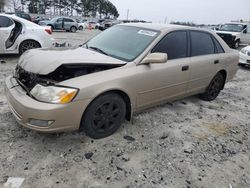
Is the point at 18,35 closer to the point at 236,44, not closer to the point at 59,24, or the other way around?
the point at 236,44

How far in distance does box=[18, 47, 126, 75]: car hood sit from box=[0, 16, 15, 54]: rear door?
4.28 metres

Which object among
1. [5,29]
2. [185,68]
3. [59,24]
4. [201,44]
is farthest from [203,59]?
[59,24]

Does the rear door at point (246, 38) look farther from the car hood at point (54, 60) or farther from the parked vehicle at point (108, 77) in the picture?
the car hood at point (54, 60)

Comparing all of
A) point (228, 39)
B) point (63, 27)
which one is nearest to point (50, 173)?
point (228, 39)

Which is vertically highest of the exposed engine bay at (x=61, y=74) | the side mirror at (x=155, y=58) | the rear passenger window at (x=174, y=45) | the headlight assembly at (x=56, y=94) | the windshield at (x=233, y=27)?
the windshield at (x=233, y=27)

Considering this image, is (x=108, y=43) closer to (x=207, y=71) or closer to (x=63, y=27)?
(x=207, y=71)

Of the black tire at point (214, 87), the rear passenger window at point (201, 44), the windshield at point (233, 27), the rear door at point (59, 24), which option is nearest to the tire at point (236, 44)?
the windshield at point (233, 27)

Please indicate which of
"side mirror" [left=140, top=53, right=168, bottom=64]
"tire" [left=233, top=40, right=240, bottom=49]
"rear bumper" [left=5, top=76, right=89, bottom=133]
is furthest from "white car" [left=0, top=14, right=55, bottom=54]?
"tire" [left=233, top=40, right=240, bottom=49]

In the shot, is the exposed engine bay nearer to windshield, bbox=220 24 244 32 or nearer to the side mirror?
the side mirror

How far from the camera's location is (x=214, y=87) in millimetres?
4832

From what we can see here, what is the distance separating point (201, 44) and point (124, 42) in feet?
5.12

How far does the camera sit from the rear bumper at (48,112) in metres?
2.55

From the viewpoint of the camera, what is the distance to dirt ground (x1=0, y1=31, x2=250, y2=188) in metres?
2.48

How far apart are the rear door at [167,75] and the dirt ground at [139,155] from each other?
0.45 meters
